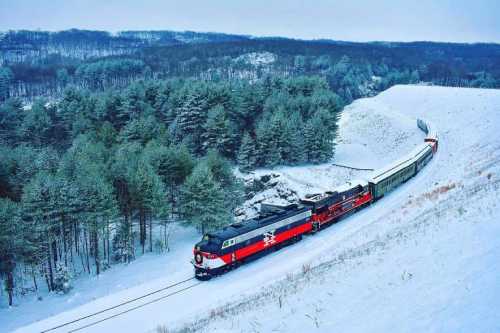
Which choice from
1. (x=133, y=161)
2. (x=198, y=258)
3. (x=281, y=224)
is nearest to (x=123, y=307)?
(x=198, y=258)

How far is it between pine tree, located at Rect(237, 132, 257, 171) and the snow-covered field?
4807 mm

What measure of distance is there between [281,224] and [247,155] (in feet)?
101

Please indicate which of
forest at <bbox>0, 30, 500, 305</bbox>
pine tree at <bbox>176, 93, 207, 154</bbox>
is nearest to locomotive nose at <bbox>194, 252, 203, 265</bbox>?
forest at <bbox>0, 30, 500, 305</bbox>

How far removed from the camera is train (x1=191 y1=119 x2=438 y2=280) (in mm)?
32250

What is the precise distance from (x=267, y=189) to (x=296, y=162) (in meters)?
10.5

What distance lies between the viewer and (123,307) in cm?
2959

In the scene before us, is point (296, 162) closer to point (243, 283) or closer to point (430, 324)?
point (243, 283)

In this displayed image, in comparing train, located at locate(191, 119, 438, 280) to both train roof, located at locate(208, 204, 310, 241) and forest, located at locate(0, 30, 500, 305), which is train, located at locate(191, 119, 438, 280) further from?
forest, located at locate(0, 30, 500, 305)

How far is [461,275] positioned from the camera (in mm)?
14188

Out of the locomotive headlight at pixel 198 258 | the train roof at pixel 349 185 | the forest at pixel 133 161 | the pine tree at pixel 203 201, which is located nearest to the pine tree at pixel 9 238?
the forest at pixel 133 161

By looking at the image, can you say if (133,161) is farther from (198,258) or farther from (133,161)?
(198,258)

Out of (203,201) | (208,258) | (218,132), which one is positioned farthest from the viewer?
(218,132)

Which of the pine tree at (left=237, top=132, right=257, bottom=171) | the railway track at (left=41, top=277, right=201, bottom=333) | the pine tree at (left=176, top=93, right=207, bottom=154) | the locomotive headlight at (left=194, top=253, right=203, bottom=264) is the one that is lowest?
the railway track at (left=41, top=277, right=201, bottom=333)

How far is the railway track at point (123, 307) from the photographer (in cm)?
2761
